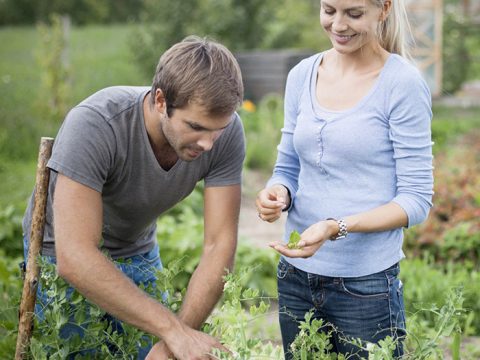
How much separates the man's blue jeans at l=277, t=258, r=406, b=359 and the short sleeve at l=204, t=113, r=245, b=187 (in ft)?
1.12

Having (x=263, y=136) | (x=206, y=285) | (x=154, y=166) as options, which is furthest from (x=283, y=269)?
(x=263, y=136)

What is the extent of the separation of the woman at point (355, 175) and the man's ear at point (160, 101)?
0.36 meters

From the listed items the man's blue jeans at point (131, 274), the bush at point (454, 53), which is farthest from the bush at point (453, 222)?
the bush at point (454, 53)

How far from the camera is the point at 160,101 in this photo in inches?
86.7

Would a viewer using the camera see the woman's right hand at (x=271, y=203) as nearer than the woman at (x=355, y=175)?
No

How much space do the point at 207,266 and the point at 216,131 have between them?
437 mm

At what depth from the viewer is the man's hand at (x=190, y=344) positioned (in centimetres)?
213

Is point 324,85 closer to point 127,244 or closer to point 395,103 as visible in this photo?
point 395,103

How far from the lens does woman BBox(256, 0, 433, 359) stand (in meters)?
2.07

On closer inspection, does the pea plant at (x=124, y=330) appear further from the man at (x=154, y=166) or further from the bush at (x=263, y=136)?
the bush at (x=263, y=136)

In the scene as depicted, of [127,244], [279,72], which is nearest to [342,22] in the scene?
[127,244]

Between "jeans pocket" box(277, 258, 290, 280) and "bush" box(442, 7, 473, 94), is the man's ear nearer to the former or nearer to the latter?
Answer: "jeans pocket" box(277, 258, 290, 280)

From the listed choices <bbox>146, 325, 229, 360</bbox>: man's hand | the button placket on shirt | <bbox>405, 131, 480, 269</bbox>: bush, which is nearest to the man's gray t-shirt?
the button placket on shirt

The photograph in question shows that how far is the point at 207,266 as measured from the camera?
7.84 ft
